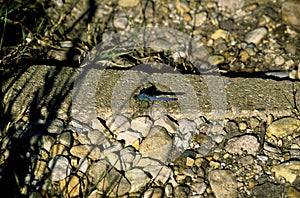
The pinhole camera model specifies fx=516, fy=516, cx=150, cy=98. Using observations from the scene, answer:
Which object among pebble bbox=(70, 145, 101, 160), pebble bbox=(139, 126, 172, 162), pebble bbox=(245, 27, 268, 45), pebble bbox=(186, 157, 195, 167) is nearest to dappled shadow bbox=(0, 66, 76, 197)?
pebble bbox=(70, 145, 101, 160)

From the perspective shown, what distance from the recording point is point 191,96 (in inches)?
94.2

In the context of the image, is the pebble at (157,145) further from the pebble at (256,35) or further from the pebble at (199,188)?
the pebble at (256,35)

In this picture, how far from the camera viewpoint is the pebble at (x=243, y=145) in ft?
7.18

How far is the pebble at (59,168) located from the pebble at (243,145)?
0.68 meters

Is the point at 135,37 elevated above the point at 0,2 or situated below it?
below

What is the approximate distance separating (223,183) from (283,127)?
0.39m

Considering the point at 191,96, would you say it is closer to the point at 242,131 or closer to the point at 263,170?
the point at 242,131

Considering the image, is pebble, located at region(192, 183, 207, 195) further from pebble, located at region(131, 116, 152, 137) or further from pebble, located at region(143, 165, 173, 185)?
pebble, located at region(131, 116, 152, 137)

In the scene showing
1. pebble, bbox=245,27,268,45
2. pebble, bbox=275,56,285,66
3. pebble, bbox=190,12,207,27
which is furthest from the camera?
pebble, bbox=190,12,207,27

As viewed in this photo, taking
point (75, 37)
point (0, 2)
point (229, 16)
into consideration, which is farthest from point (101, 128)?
point (229, 16)

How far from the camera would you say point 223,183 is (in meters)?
2.08

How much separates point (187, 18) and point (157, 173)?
1.26 metres

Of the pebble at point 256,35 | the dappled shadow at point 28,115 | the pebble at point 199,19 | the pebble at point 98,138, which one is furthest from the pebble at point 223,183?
the pebble at point 199,19

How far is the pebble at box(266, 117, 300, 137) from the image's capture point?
7.32ft
